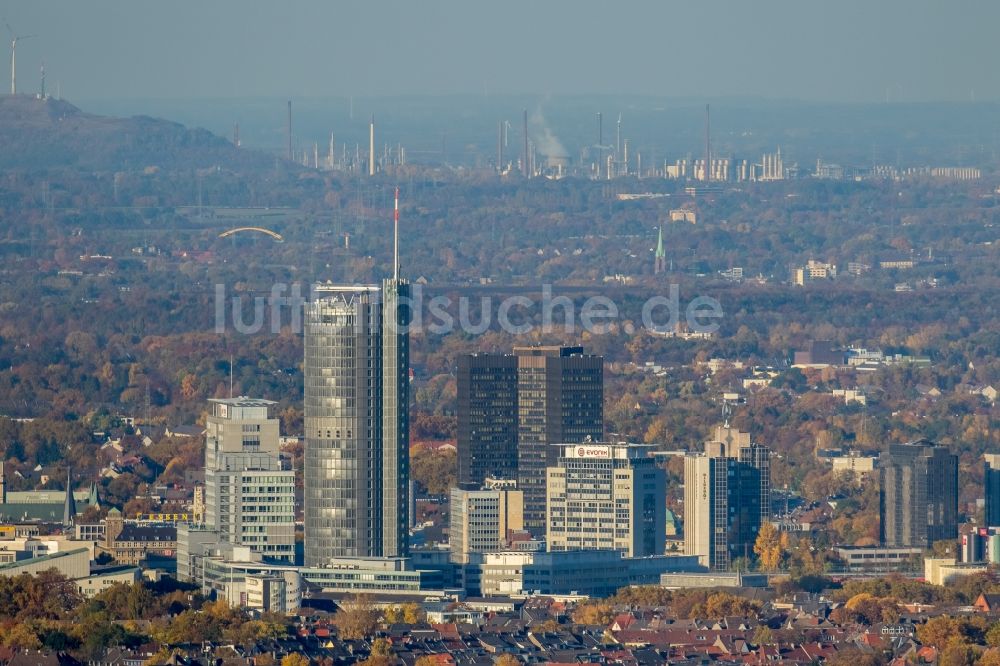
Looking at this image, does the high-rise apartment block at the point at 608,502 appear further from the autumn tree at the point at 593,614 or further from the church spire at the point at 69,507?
the autumn tree at the point at 593,614

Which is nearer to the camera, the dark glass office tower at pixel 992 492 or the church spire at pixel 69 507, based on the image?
the church spire at pixel 69 507

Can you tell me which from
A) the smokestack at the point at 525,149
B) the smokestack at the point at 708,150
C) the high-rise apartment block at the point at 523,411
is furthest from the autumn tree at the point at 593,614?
the smokestack at the point at 708,150

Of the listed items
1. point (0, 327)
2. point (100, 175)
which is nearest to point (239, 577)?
point (0, 327)

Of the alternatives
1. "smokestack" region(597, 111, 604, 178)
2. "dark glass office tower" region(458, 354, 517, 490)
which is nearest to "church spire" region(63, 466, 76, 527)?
"dark glass office tower" region(458, 354, 517, 490)

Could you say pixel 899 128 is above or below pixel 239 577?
above

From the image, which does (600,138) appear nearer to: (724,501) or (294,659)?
(724,501)

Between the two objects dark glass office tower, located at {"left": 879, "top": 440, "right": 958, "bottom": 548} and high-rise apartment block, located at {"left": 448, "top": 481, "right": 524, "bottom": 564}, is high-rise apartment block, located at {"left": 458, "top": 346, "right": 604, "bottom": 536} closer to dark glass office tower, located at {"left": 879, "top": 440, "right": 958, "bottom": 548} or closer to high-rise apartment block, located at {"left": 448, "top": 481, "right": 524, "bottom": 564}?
high-rise apartment block, located at {"left": 448, "top": 481, "right": 524, "bottom": 564}

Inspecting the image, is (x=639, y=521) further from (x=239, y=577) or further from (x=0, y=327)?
(x=0, y=327)

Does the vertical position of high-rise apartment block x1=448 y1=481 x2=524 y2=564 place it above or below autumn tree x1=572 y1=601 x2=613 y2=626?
above
